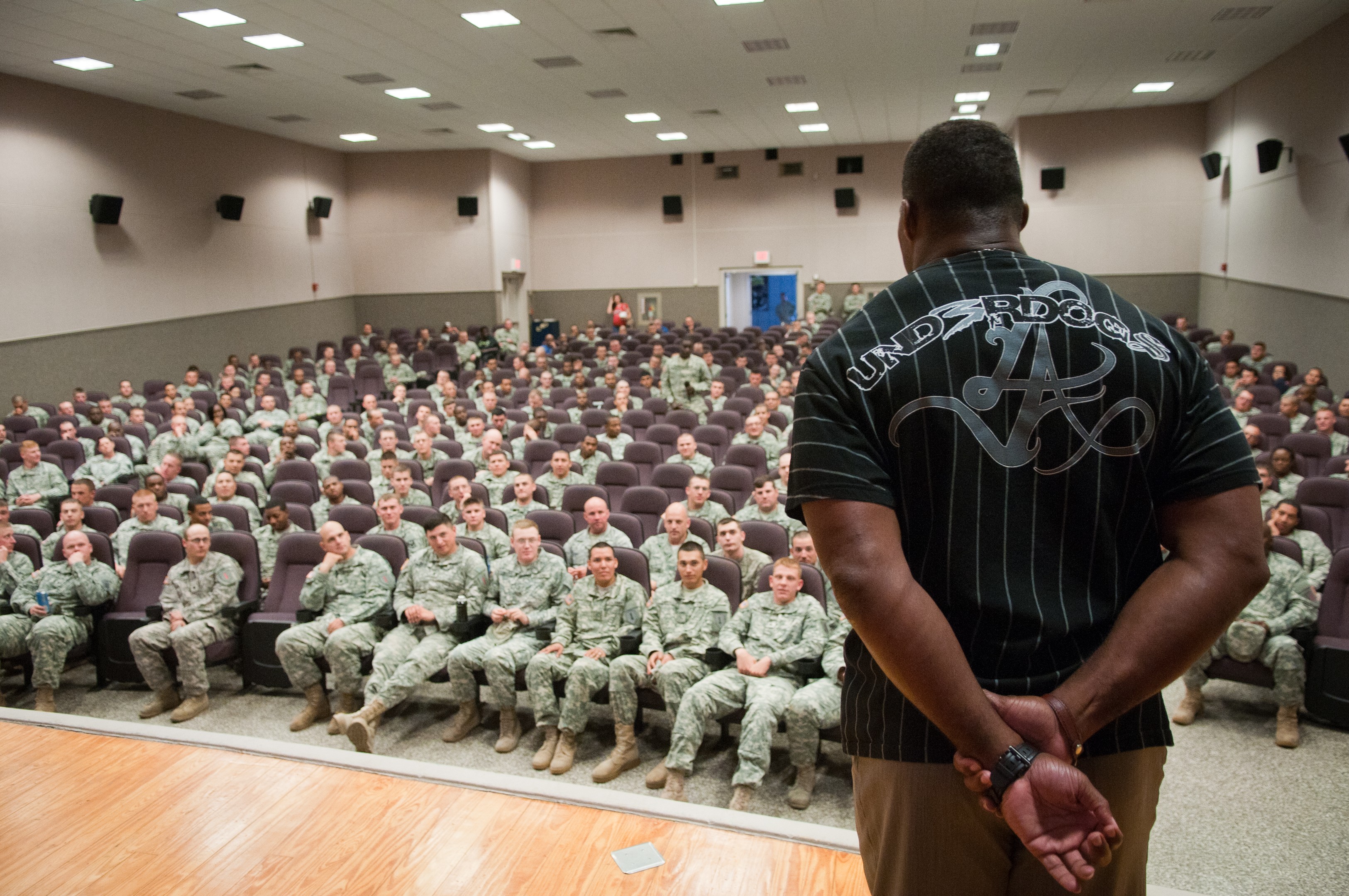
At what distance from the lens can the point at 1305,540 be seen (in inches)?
205

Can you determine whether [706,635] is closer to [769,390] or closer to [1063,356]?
[1063,356]

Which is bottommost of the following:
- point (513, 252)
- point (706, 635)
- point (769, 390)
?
point (706, 635)

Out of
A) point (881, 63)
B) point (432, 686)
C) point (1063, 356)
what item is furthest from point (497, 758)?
point (881, 63)

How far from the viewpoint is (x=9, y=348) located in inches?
436

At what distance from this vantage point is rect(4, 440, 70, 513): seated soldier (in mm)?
7684

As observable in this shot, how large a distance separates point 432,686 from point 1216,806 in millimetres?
4036

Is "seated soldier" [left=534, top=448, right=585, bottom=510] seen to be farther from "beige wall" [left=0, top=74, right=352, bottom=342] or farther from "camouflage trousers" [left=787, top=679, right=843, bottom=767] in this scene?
"beige wall" [left=0, top=74, right=352, bottom=342]

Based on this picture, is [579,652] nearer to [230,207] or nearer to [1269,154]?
[1269,154]

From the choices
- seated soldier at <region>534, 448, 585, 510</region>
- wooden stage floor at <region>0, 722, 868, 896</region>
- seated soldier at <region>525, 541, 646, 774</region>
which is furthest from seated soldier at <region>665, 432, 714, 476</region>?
wooden stage floor at <region>0, 722, 868, 896</region>

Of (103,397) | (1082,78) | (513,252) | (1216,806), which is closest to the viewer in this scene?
(1216,806)

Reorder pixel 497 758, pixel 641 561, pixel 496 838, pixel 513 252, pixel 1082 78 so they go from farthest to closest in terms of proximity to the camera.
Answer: pixel 513 252 < pixel 1082 78 < pixel 641 561 < pixel 497 758 < pixel 496 838

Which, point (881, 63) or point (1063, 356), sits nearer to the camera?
point (1063, 356)

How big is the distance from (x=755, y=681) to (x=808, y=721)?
389 mm

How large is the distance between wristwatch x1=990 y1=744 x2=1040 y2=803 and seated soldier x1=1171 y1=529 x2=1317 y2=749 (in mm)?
3841
